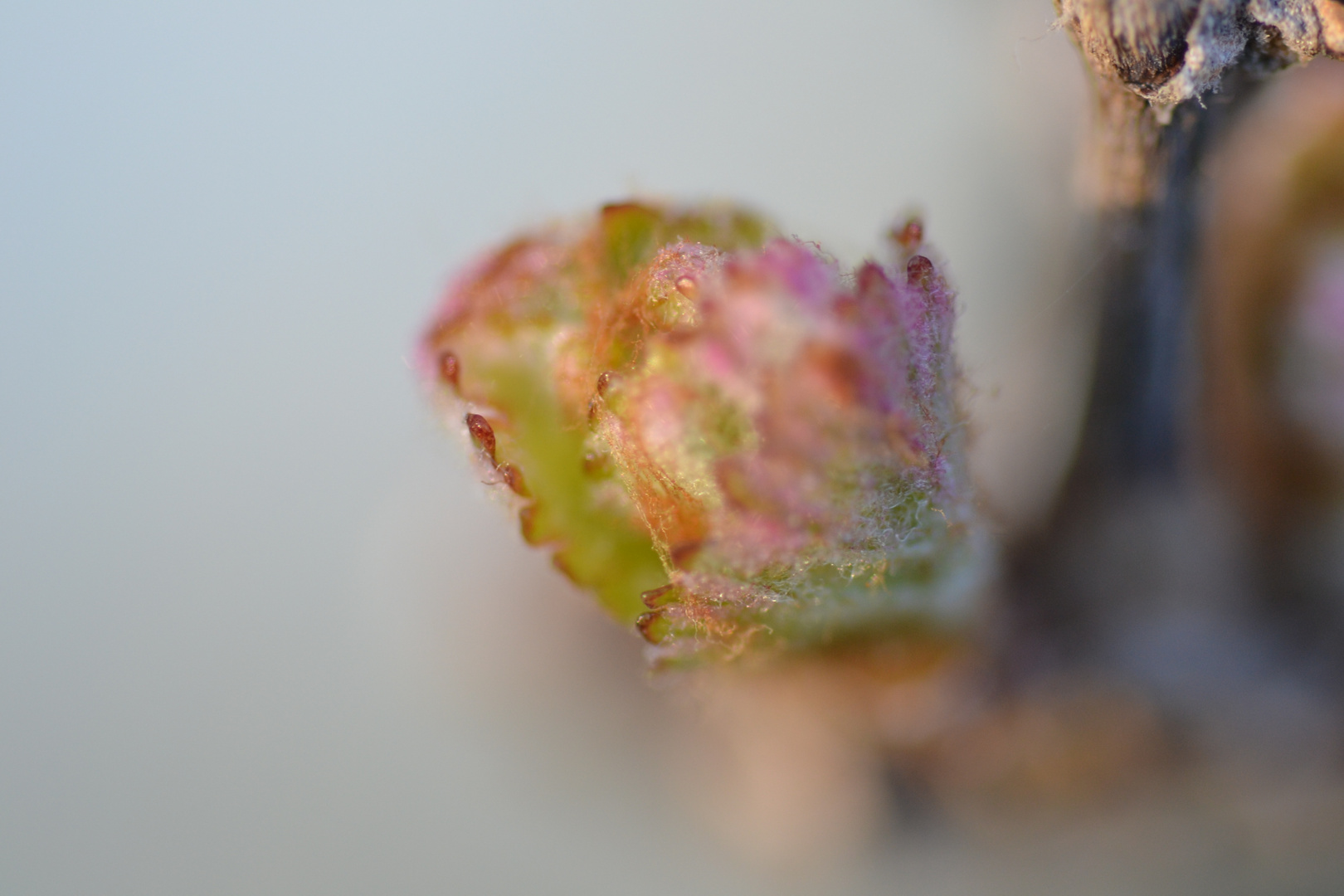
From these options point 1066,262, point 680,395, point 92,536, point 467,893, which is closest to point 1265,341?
point 1066,262

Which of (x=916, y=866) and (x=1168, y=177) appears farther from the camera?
(x=916, y=866)


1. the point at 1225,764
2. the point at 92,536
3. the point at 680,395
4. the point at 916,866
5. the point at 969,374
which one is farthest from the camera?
the point at 92,536

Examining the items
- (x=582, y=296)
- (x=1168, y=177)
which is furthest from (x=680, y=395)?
(x=1168, y=177)

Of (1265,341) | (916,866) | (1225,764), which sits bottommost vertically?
(916,866)

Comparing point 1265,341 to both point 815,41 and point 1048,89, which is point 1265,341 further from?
point 815,41

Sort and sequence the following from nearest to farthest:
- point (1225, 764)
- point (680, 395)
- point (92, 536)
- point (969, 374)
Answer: point (680, 395) → point (969, 374) → point (1225, 764) → point (92, 536)

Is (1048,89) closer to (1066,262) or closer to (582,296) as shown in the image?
(1066,262)

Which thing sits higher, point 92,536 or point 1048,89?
point 1048,89
